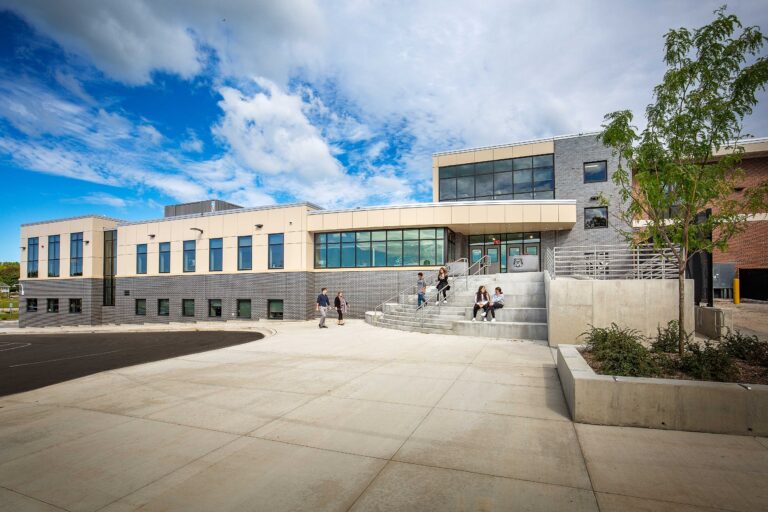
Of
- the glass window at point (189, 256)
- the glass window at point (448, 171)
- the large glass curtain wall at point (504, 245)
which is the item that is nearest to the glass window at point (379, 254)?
the large glass curtain wall at point (504, 245)

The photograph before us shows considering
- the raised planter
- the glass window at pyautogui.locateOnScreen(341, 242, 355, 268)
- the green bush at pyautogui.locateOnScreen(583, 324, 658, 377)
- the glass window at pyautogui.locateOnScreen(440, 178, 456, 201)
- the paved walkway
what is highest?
the glass window at pyautogui.locateOnScreen(440, 178, 456, 201)

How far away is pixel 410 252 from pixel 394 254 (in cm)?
108

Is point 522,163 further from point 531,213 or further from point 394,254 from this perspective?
point 394,254

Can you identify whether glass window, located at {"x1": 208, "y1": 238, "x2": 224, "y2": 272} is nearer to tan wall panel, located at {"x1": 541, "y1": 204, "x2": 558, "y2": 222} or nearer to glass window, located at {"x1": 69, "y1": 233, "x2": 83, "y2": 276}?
glass window, located at {"x1": 69, "y1": 233, "x2": 83, "y2": 276}

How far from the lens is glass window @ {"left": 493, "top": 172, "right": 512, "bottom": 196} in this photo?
27.5 m

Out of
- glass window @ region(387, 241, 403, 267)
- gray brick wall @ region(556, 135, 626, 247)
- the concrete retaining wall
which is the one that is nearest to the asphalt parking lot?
the concrete retaining wall

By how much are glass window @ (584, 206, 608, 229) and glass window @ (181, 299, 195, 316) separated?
29.4 metres

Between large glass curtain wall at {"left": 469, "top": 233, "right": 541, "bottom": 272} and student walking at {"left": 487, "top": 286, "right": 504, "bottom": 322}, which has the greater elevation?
large glass curtain wall at {"left": 469, "top": 233, "right": 541, "bottom": 272}

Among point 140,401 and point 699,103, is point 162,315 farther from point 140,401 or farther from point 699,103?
point 699,103

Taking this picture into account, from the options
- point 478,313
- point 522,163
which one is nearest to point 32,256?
point 478,313

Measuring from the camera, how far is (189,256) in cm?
2947

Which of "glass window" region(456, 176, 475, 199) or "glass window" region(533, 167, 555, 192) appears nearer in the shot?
"glass window" region(533, 167, 555, 192)

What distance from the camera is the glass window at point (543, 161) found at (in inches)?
1040

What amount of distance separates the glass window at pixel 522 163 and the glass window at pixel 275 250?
17609mm
